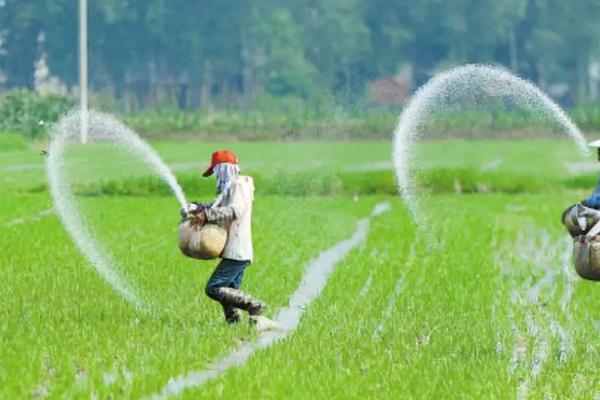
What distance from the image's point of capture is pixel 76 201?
23.7 meters

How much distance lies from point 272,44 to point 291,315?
60.9 meters

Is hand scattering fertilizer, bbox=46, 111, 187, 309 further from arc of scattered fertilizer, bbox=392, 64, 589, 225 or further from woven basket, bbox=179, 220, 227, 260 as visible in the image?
arc of scattered fertilizer, bbox=392, 64, 589, 225

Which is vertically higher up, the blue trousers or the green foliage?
the blue trousers

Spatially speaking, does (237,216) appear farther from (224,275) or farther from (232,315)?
(232,315)

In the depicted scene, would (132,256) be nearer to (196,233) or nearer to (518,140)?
(196,233)

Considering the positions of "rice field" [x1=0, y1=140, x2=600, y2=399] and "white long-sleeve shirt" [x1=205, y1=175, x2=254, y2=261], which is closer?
"rice field" [x1=0, y1=140, x2=600, y2=399]

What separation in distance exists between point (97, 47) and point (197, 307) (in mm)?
61187

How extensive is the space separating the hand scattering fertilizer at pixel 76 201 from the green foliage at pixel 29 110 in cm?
1765

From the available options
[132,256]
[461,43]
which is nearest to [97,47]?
[461,43]

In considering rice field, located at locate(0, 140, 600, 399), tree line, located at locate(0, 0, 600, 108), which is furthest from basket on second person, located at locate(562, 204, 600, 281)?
tree line, located at locate(0, 0, 600, 108)

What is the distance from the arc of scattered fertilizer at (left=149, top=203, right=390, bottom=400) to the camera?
7.39 meters

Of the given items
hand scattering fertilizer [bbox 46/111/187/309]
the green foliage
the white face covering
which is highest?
the white face covering

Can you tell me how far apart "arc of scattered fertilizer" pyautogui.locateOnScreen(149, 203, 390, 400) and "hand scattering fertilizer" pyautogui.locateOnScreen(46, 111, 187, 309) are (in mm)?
944

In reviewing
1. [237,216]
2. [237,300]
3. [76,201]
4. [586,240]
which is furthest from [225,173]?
[76,201]
